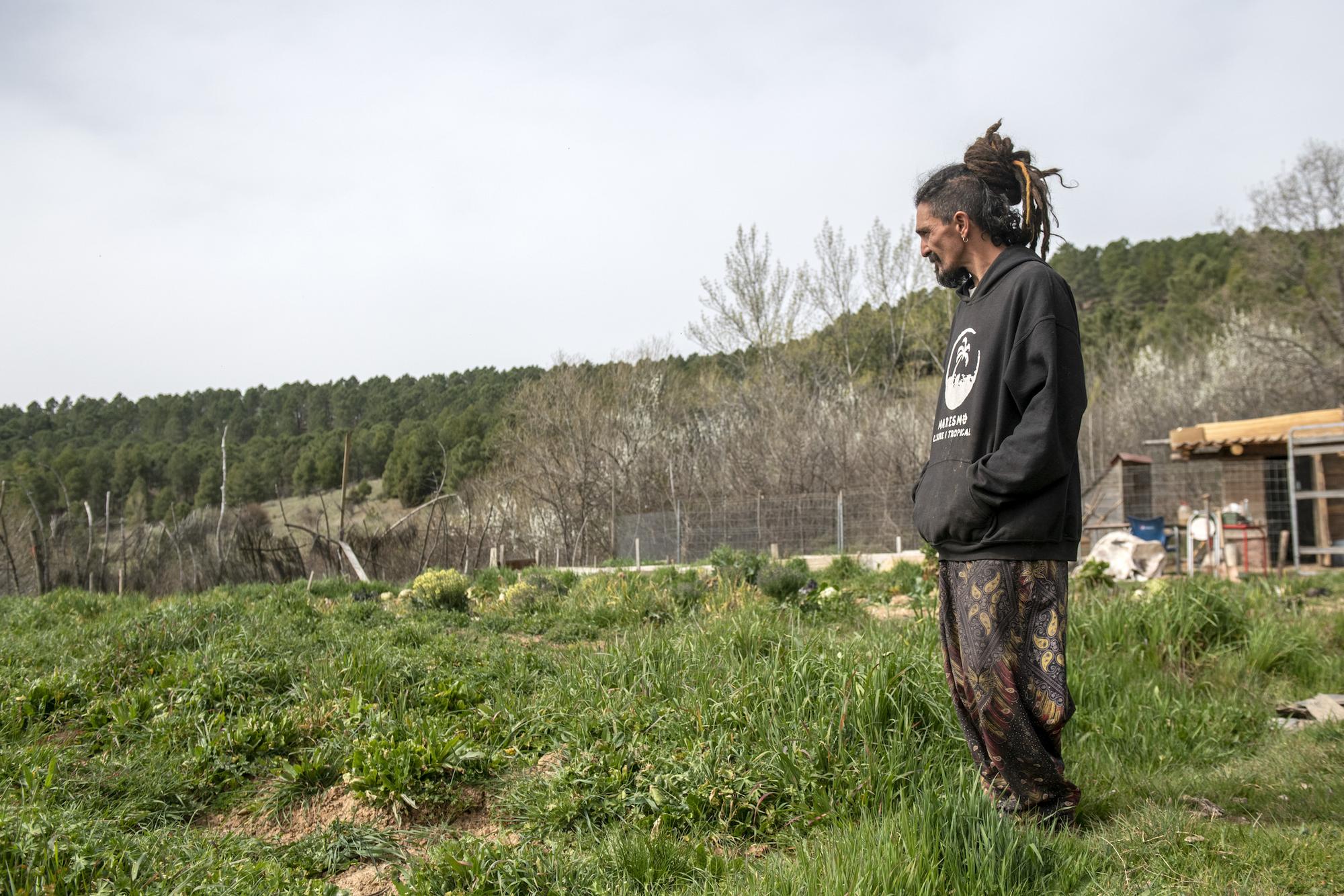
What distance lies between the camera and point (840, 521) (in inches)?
741

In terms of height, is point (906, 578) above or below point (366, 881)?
above

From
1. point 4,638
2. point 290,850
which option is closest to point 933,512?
point 290,850

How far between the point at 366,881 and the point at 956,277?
260 centimetres

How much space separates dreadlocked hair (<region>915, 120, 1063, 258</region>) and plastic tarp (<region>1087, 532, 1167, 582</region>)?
258 inches

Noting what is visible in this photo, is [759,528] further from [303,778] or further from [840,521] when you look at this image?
[303,778]

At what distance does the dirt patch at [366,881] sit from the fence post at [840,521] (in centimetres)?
1612

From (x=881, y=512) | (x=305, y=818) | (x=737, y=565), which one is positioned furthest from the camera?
(x=881, y=512)

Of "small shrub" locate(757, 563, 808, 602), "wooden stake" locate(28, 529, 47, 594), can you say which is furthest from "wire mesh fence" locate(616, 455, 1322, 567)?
"wooden stake" locate(28, 529, 47, 594)

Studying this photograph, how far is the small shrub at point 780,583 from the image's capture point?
746cm

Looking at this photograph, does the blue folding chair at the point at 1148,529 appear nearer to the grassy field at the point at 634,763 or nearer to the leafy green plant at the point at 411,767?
the grassy field at the point at 634,763

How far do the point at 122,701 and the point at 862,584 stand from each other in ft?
21.7

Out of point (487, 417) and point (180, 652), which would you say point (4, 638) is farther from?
point (487, 417)

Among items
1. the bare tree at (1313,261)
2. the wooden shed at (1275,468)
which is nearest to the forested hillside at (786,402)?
the bare tree at (1313,261)

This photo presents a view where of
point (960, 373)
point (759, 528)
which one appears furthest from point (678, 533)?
point (960, 373)
